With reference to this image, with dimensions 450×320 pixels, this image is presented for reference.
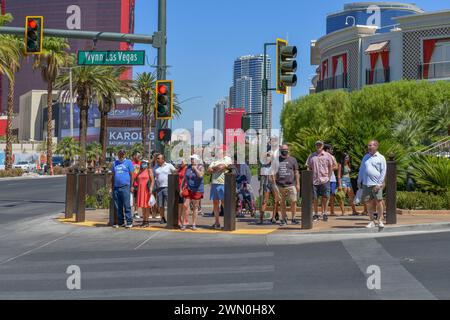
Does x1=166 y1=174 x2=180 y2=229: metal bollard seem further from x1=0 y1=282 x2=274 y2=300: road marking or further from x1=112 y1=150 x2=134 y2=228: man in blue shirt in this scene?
x1=0 y1=282 x2=274 y2=300: road marking

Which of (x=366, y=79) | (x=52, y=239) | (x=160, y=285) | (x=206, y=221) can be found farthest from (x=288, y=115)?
(x=160, y=285)

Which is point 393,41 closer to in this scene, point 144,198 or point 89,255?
point 144,198

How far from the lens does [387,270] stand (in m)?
9.41

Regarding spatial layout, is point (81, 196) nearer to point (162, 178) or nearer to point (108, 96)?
point (162, 178)

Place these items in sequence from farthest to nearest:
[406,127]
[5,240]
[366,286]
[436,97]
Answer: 1. [436,97]
2. [406,127]
3. [5,240]
4. [366,286]

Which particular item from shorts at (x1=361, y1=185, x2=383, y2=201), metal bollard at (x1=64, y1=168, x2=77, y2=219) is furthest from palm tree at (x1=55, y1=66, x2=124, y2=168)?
shorts at (x1=361, y1=185, x2=383, y2=201)

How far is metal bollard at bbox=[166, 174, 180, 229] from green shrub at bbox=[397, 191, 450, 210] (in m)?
6.62

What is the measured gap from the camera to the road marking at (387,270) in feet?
25.5

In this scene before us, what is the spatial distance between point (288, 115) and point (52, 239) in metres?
41.2

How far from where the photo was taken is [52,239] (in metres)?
Answer: 14.4

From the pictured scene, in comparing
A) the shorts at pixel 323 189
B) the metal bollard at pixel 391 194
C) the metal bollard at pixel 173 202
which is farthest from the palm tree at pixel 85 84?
the metal bollard at pixel 391 194

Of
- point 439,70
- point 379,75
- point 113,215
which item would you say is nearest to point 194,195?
point 113,215

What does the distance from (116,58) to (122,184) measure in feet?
19.7

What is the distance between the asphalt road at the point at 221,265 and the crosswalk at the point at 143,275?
13 mm
